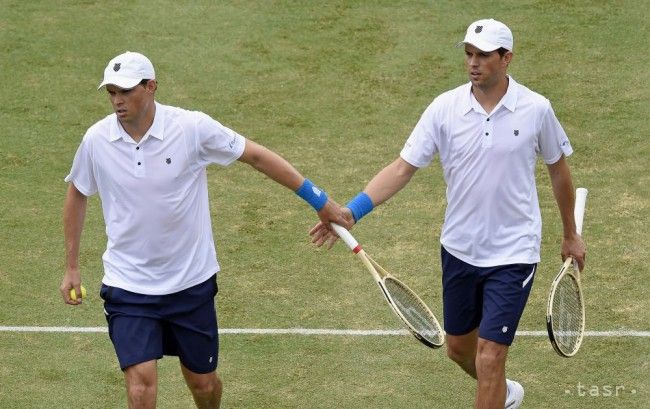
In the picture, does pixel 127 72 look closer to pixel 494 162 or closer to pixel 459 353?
pixel 494 162

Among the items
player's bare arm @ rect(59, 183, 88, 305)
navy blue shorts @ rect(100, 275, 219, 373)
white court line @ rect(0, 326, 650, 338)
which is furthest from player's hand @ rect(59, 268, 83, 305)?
white court line @ rect(0, 326, 650, 338)

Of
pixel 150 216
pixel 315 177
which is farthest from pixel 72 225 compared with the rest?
pixel 315 177

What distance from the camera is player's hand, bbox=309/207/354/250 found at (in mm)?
10227

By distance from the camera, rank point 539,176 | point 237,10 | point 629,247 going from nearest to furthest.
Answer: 1. point 629,247
2. point 539,176
3. point 237,10

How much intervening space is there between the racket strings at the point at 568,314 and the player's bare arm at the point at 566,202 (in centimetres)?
20

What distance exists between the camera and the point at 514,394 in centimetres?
1055

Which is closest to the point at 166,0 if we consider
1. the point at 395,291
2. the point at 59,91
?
the point at 59,91

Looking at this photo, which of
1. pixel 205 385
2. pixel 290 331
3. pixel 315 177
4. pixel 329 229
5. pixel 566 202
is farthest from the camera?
pixel 315 177

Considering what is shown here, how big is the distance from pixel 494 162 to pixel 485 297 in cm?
90

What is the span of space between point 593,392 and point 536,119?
234 cm

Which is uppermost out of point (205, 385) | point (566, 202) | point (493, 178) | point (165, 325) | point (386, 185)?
point (493, 178)

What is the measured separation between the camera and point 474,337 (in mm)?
10250

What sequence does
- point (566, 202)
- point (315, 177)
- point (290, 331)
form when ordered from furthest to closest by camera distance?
point (315, 177)
point (290, 331)
point (566, 202)

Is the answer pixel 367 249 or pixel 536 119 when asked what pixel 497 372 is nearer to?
pixel 536 119
